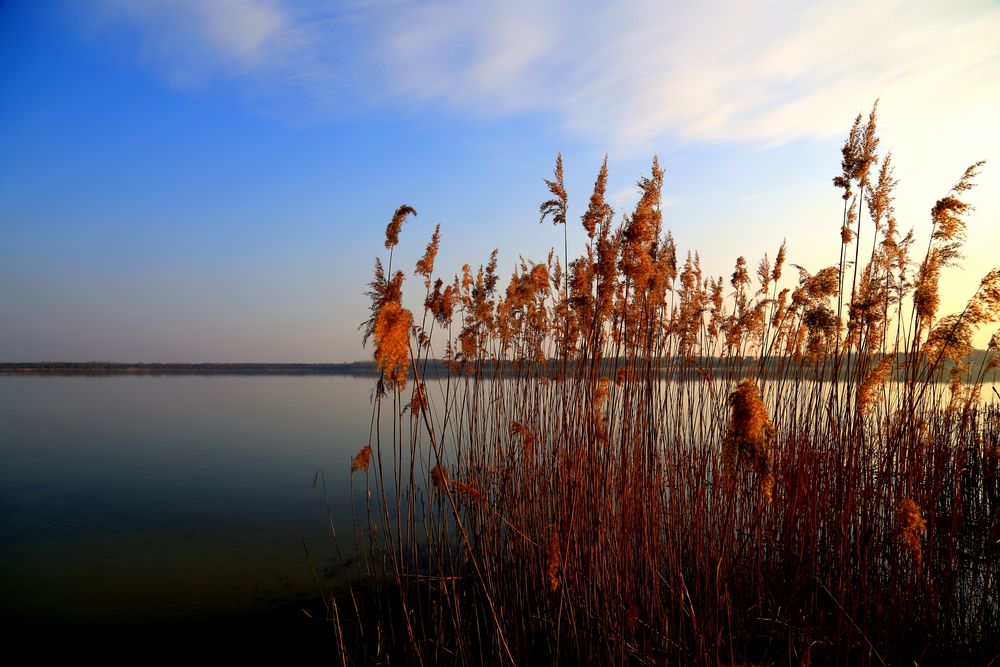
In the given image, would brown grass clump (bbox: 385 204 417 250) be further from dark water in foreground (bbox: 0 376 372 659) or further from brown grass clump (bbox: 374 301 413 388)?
dark water in foreground (bbox: 0 376 372 659)

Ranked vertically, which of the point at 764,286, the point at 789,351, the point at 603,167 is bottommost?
the point at 789,351

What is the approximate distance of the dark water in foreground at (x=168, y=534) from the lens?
4.74 m

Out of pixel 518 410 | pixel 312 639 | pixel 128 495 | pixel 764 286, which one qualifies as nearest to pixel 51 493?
pixel 128 495

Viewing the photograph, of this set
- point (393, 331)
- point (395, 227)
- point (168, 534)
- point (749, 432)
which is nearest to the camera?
point (749, 432)

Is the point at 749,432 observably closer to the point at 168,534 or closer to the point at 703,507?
the point at 703,507

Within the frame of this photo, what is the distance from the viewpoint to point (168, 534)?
22.4ft

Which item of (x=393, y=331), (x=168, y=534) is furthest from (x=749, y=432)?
(x=168, y=534)

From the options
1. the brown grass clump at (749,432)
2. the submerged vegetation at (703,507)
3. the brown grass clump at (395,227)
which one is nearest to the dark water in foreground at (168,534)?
the submerged vegetation at (703,507)

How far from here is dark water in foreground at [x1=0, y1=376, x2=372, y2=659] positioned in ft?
15.5

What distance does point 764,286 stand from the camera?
4812mm

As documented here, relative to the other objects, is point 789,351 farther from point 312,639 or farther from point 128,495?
point 128,495

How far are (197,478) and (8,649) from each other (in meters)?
5.16

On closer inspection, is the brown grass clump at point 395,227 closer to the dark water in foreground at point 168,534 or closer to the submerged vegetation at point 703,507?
the submerged vegetation at point 703,507

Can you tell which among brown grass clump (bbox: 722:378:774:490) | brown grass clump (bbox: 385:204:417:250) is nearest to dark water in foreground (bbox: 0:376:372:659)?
brown grass clump (bbox: 385:204:417:250)
